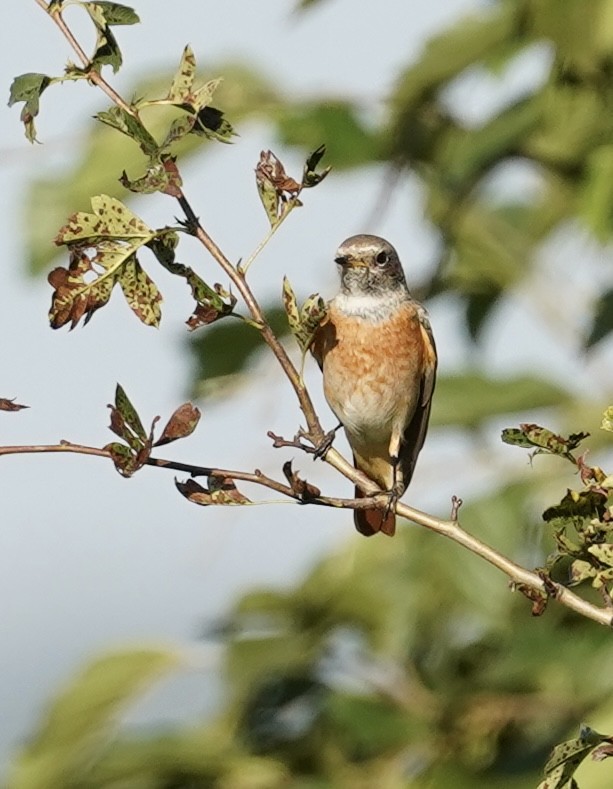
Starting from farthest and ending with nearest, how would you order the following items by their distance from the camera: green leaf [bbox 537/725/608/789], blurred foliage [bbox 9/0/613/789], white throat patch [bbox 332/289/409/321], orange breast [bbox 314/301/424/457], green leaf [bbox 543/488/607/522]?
white throat patch [bbox 332/289/409/321], orange breast [bbox 314/301/424/457], blurred foliage [bbox 9/0/613/789], green leaf [bbox 543/488/607/522], green leaf [bbox 537/725/608/789]

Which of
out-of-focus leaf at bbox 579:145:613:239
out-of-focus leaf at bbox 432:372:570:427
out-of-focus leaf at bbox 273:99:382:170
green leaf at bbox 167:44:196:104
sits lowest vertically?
green leaf at bbox 167:44:196:104

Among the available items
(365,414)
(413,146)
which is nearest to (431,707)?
(365,414)

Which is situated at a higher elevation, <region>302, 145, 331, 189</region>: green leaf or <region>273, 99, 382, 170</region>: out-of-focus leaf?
<region>273, 99, 382, 170</region>: out-of-focus leaf

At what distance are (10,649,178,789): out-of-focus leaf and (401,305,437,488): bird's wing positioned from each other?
96cm

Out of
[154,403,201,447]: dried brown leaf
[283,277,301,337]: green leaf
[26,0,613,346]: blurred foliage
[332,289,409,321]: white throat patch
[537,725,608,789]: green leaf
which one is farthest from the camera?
[332,289,409,321]: white throat patch

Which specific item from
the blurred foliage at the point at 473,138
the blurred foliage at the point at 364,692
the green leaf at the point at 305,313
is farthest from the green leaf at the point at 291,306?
the blurred foliage at the point at 364,692

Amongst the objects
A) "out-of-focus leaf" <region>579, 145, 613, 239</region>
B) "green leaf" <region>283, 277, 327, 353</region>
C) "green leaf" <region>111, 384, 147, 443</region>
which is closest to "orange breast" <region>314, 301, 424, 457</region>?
"out-of-focus leaf" <region>579, 145, 613, 239</region>

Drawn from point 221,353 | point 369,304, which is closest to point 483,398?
point 369,304

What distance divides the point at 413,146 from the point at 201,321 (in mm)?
2088

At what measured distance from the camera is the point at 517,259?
5.21 meters

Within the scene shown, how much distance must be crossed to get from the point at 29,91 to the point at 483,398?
2701 millimetres

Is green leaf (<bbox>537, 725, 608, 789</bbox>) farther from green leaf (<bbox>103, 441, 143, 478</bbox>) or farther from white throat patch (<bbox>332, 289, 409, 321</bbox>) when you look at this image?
white throat patch (<bbox>332, 289, 409, 321</bbox>)

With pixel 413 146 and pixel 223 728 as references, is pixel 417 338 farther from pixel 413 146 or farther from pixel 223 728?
pixel 223 728

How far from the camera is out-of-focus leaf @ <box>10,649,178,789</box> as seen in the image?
4891mm
